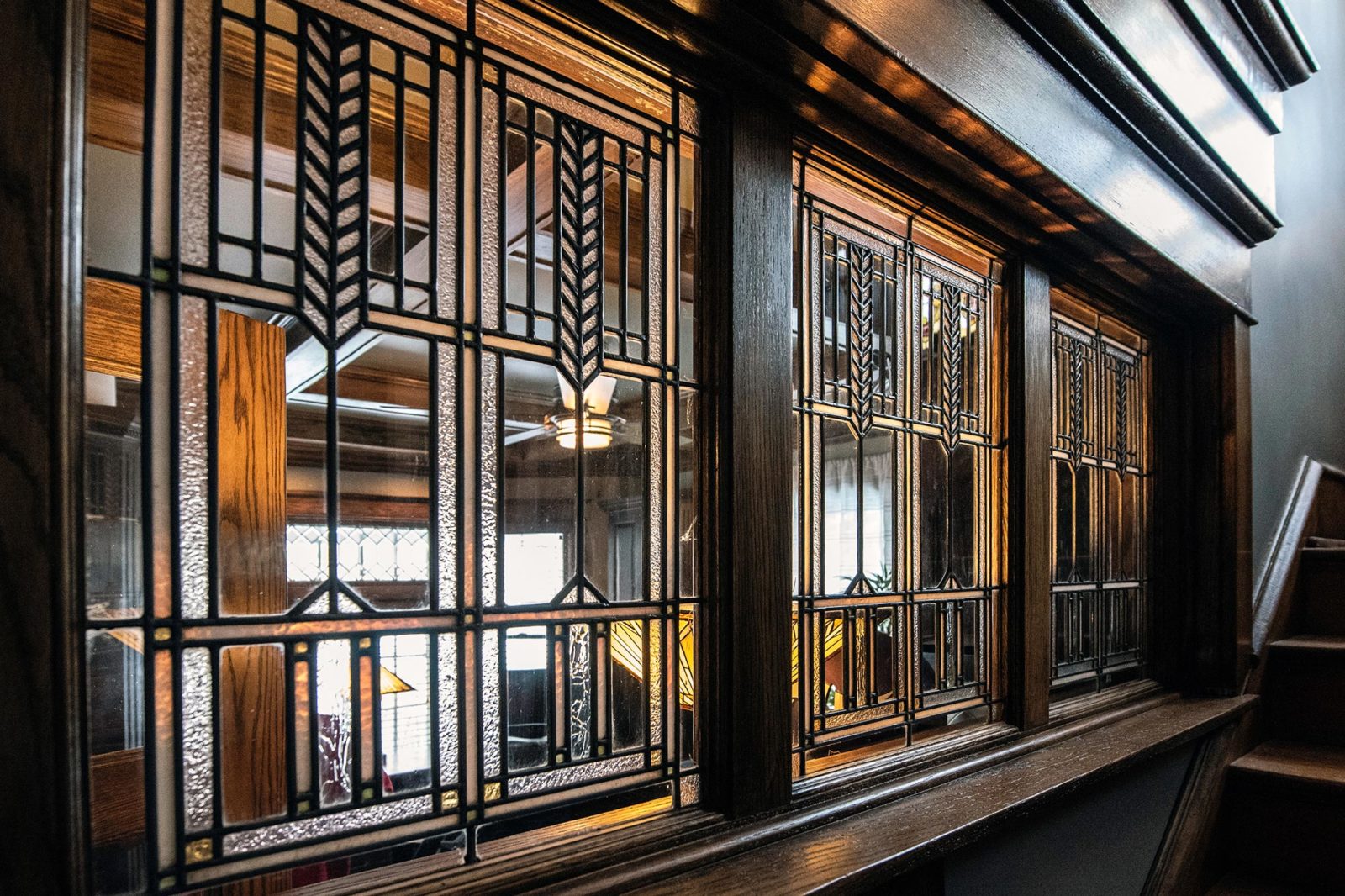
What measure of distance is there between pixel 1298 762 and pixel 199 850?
2504mm

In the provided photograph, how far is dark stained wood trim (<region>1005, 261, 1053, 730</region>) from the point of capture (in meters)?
1.68

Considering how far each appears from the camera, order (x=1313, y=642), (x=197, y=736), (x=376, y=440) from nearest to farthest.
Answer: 1. (x=197, y=736)
2. (x=376, y=440)
3. (x=1313, y=642)

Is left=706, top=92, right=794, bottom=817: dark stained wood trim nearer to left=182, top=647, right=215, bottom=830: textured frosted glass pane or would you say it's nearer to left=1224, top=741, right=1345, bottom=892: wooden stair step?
left=182, top=647, right=215, bottom=830: textured frosted glass pane

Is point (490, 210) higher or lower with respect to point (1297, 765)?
higher

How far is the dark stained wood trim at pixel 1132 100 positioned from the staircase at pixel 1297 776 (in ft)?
3.83

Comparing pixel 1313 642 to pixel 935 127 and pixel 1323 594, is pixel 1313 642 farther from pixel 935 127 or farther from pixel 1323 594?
pixel 935 127

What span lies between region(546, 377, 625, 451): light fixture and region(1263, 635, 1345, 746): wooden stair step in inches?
90.0

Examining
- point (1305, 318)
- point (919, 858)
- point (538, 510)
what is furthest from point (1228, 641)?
point (538, 510)

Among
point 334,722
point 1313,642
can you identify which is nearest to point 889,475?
point 334,722

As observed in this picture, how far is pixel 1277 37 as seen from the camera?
89.9 inches

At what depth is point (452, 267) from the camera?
0.90m

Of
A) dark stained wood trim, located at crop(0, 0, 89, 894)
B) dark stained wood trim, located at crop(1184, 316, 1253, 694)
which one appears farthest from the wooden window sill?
dark stained wood trim, located at crop(1184, 316, 1253, 694)

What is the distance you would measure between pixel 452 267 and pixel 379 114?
17cm

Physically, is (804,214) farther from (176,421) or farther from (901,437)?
(176,421)
